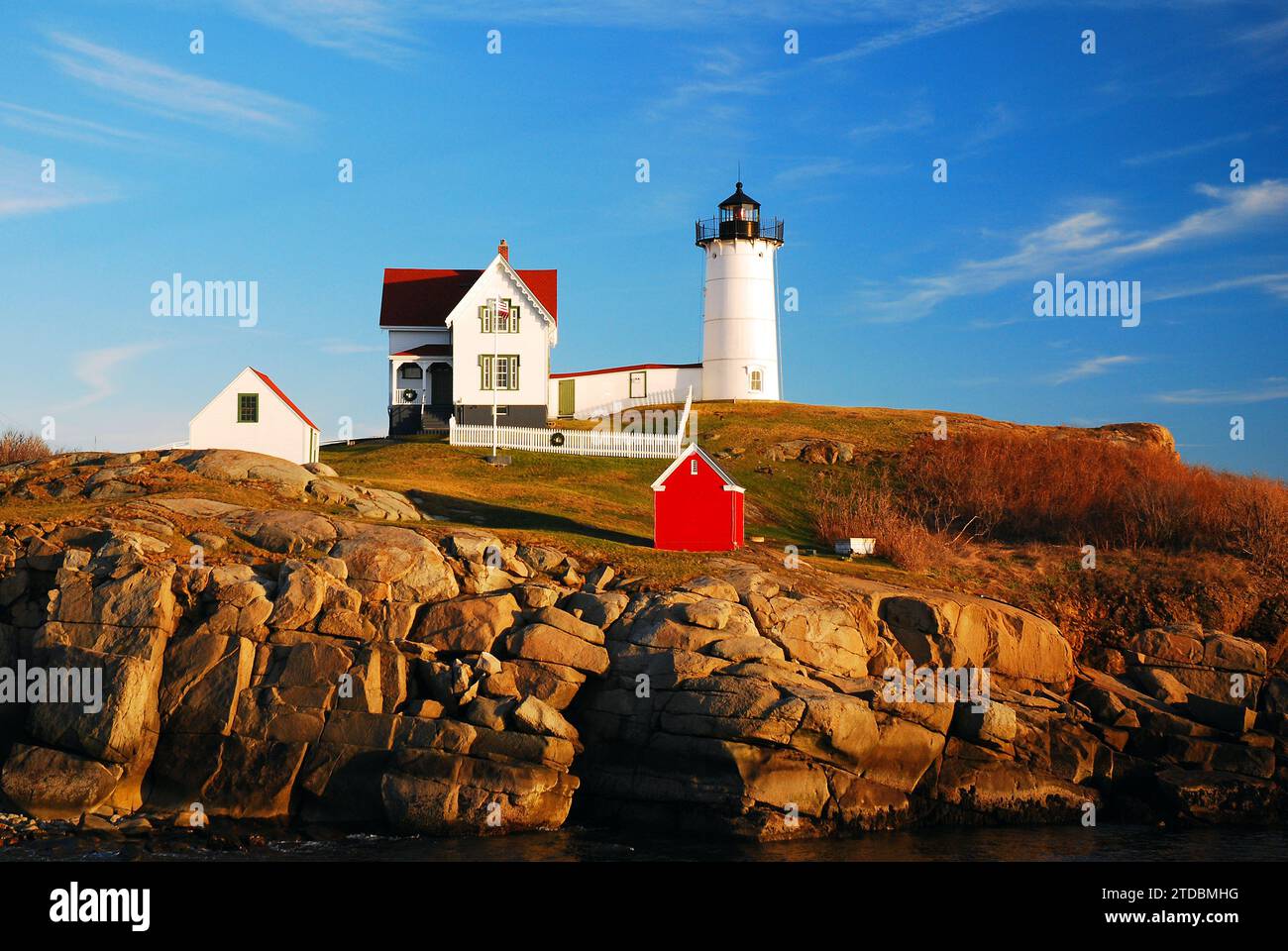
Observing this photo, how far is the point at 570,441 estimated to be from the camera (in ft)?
173

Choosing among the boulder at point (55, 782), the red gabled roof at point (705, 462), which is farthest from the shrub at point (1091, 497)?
the boulder at point (55, 782)

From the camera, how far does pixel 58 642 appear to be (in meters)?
24.5

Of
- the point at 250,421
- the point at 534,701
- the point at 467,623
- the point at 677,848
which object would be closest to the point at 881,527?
the point at 467,623

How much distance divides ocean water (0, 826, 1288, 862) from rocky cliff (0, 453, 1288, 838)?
658 mm

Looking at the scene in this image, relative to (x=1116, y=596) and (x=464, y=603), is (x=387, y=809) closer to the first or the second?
(x=464, y=603)

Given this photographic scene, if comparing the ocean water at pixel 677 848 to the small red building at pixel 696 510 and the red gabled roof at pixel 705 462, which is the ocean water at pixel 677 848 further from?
the red gabled roof at pixel 705 462

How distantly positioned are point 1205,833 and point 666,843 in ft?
34.8

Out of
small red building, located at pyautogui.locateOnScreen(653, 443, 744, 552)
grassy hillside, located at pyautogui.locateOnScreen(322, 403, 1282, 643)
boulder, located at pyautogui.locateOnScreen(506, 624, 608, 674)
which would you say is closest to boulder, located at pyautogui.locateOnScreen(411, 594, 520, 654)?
boulder, located at pyautogui.locateOnScreen(506, 624, 608, 674)

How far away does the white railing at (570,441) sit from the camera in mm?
52500

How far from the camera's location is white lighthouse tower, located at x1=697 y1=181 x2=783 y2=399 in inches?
2648

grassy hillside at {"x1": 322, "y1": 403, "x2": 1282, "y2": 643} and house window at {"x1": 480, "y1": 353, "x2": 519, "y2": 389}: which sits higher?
house window at {"x1": 480, "y1": 353, "x2": 519, "y2": 389}

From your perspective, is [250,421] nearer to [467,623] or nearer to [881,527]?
[467,623]

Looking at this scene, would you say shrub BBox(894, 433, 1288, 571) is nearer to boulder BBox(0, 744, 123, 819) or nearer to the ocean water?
the ocean water
